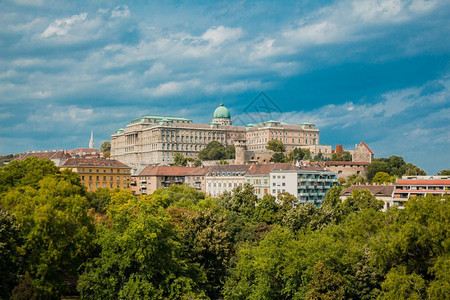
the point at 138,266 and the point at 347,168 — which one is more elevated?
the point at 347,168

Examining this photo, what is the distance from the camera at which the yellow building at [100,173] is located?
10588 centimetres

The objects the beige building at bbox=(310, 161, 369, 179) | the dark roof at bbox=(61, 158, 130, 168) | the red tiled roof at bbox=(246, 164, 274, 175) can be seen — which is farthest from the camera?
the beige building at bbox=(310, 161, 369, 179)

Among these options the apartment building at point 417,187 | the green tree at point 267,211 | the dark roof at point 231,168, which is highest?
the dark roof at point 231,168

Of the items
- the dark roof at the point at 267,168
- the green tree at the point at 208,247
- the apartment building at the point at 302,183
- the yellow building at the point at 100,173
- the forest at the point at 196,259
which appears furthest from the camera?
the yellow building at the point at 100,173

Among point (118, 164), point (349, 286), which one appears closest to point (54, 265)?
point (349, 286)

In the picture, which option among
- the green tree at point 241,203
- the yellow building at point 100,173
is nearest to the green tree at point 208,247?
the green tree at point 241,203

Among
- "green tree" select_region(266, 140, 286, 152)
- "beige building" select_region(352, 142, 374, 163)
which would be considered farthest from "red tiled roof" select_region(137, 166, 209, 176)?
"green tree" select_region(266, 140, 286, 152)

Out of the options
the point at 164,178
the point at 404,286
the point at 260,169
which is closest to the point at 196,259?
the point at 404,286

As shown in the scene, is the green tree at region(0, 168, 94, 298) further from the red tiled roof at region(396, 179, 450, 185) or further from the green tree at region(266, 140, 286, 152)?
the green tree at region(266, 140, 286, 152)

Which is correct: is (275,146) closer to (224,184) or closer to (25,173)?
(224,184)

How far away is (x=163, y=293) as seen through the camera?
124 ft

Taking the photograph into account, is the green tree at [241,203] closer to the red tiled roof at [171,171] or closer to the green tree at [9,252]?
the green tree at [9,252]

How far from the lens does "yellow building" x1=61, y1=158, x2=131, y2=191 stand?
→ 347ft

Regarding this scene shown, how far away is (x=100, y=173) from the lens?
356 ft
